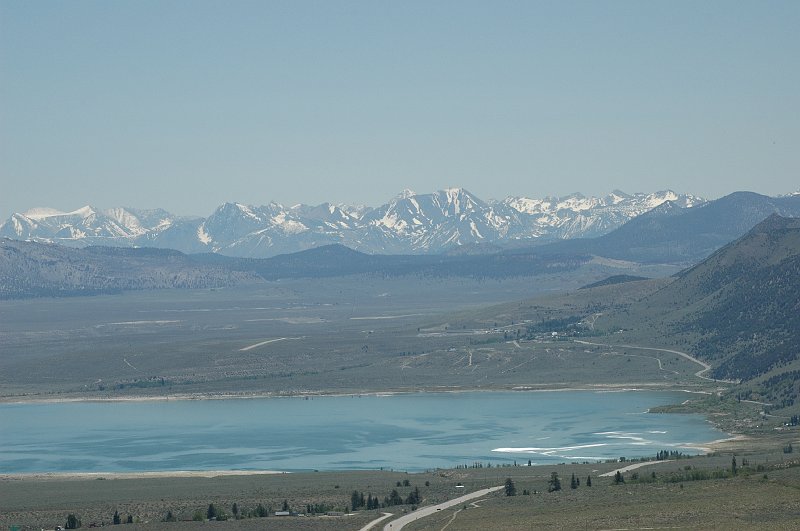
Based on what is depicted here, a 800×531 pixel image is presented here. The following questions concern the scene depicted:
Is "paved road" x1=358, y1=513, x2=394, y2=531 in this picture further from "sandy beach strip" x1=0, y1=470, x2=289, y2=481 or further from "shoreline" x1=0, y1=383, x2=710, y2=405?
"shoreline" x1=0, y1=383, x2=710, y2=405

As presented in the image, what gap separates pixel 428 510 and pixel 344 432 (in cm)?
5315

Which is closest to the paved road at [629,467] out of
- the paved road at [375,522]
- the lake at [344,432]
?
the lake at [344,432]

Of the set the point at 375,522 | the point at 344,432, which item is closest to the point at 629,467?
the point at 375,522

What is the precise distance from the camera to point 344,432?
448 ft

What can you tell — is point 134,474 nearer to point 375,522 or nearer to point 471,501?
point 471,501

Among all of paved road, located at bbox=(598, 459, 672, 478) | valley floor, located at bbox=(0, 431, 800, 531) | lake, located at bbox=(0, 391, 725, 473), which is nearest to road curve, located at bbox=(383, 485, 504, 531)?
valley floor, located at bbox=(0, 431, 800, 531)

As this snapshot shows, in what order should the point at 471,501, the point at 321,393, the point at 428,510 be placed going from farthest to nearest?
the point at 321,393, the point at 471,501, the point at 428,510

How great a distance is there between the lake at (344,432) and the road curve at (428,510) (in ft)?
68.0

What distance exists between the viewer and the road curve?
3096 inches

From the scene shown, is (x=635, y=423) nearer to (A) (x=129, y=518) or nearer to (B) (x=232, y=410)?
(B) (x=232, y=410)

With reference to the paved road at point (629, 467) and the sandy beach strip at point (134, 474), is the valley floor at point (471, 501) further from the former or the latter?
the sandy beach strip at point (134, 474)

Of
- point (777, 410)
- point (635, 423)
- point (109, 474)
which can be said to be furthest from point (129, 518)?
point (777, 410)

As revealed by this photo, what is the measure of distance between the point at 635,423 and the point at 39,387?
83.1m

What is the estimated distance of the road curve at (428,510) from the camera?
78.6m
